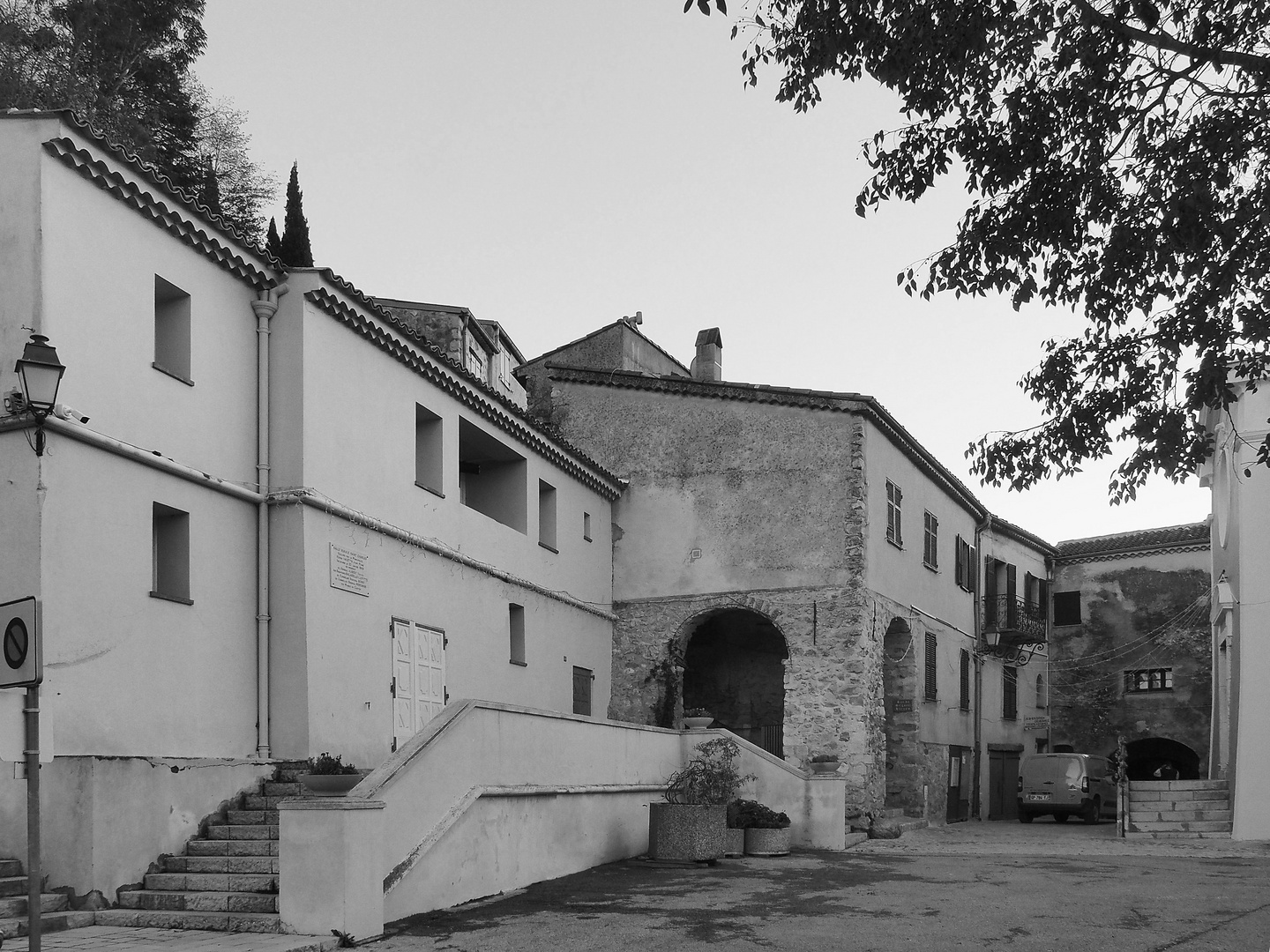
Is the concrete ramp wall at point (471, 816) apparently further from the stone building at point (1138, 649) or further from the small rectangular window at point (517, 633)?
the stone building at point (1138, 649)

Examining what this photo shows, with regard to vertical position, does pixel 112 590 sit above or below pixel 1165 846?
above

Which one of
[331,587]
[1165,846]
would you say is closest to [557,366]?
[331,587]

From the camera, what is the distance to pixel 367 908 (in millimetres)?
10195

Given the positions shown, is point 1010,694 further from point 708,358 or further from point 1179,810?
point 708,358

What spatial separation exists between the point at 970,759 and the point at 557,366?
13582 mm

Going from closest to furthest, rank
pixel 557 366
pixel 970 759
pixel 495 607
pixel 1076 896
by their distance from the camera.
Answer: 1. pixel 1076 896
2. pixel 495 607
3. pixel 557 366
4. pixel 970 759

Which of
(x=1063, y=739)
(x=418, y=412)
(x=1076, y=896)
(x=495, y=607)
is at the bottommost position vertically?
(x=1063, y=739)

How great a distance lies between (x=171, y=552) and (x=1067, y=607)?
95.9 ft

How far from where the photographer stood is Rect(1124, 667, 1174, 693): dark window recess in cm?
3453

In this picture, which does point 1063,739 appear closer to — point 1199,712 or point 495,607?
point 1199,712

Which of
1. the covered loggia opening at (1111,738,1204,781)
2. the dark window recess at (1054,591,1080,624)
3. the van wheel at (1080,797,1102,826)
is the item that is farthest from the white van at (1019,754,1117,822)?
the dark window recess at (1054,591,1080,624)

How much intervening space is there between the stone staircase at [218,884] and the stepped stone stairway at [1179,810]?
1595 centimetres

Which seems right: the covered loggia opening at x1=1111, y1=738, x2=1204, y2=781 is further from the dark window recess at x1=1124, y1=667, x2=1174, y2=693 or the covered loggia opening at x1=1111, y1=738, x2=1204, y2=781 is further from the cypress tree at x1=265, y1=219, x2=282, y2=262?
the cypress tree at x1=265, y1=219, x2=282, y2=262

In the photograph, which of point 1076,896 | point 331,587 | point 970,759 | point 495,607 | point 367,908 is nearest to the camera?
point 367,908
